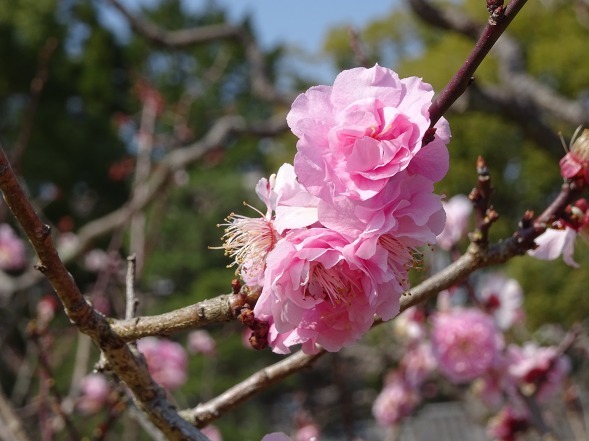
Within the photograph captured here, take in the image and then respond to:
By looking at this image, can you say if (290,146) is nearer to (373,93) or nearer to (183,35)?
(183,35)

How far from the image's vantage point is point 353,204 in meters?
0.61

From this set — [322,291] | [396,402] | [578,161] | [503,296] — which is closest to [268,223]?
[322,291]

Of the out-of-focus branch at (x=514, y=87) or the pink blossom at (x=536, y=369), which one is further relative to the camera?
the out-of-focus branch at (x=514, y=87)

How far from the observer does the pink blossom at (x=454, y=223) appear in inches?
68.6

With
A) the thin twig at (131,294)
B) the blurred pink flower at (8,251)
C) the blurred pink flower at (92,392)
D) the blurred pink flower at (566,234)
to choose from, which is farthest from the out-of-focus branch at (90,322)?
the blurred pink flower at (8,251)

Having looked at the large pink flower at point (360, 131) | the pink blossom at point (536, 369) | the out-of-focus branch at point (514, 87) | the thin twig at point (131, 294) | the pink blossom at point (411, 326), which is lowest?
the pink blossom at point (411, 326)

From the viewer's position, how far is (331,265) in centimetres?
62

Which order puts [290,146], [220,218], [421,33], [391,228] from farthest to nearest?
[421,33]
[290,146]
[220,218]
[391,228]

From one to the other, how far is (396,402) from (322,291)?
2204mm

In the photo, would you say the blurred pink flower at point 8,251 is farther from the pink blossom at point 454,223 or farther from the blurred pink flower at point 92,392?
the pink blossom at point 454,223

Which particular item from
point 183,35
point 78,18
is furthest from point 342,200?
point 78,18

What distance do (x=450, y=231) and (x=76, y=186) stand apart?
38.1ft

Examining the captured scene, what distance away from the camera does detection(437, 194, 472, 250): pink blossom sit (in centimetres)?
174

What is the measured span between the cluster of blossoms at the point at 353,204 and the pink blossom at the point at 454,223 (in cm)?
110
